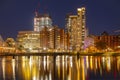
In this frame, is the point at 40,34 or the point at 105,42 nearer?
the point at 105,42

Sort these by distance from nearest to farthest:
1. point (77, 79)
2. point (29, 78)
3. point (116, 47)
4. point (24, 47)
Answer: point (77, 79)
point (29, 78)
point (116, 47)
point (24, 47)

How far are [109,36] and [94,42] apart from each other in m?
6.82

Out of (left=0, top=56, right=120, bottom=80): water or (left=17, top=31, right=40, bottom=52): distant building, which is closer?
(left=0, top=56, right=120, bottom=80): water

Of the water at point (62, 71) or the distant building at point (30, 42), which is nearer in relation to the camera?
the water at point (62, 71)

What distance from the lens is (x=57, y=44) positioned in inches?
5807

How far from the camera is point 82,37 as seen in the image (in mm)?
159500

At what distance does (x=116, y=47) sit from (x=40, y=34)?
33.8m

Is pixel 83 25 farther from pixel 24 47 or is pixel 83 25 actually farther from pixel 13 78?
pixel 13 78

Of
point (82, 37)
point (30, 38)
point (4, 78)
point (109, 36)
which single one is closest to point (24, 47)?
point (30, 38)

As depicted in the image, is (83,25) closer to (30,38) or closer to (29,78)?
(30,38)

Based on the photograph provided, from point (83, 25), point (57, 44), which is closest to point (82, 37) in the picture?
point (83, 25)

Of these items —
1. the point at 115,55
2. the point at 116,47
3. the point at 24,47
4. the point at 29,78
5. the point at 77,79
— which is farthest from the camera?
the point at 24,47

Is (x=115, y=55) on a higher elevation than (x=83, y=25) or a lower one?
lower

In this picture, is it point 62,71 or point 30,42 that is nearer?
point 62,71
